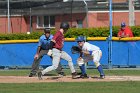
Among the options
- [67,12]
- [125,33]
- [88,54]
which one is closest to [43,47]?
[88,54]

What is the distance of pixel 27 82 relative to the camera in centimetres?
1492

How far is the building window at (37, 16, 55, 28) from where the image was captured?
48.7 metres

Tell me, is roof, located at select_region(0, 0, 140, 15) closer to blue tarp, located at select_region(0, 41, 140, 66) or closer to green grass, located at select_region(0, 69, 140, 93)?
blue tarp, located at select_region(0, 41, 140, 66)

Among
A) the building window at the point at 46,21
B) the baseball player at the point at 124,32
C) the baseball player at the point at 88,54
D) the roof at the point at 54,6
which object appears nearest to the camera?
the baseball player at the point at 88,54

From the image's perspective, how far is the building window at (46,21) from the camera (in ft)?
160

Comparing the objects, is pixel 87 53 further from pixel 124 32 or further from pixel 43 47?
pixel 124 32

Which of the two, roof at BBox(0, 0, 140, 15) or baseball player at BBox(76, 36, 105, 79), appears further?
roof at BBox(0, 0, 140, 15)

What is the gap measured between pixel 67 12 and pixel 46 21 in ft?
13.5
